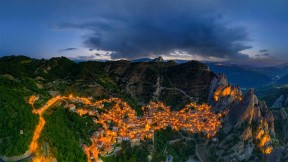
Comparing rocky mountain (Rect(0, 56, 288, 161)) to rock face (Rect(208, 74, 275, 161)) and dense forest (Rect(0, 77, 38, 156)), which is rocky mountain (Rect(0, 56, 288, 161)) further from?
dense forest (Rect(0, 77, 38, 156))

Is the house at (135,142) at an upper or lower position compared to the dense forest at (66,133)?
lower

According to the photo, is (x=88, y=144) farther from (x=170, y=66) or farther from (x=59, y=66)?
(x=170, y=66)

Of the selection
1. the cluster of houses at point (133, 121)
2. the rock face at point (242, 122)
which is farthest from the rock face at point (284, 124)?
the cluster of houses at point (133, 121)

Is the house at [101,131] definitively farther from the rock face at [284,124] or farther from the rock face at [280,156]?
the rock face at [284,124]

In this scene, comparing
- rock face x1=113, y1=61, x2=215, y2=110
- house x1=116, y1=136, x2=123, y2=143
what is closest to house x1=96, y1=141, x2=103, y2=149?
house x1=116, y1=136, x2=123, y2=143

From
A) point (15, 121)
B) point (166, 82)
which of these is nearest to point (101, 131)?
point (15, 121)

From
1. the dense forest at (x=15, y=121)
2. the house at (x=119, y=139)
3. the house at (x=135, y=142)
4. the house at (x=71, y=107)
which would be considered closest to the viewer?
the dense forest at (x=15, y=121)

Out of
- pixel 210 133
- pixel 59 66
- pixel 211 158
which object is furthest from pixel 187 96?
pixel 59 66
